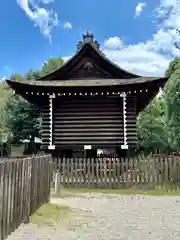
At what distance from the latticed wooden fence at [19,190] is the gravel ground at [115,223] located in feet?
0.93

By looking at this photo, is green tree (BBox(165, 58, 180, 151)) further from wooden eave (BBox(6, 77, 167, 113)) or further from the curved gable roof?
wooden eave (BBox(6, 77, 167, 113))

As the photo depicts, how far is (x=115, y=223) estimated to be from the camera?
7.78 meters

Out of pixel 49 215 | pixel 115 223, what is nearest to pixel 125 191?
pixel 49 215

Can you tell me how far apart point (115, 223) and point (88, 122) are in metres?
10.5

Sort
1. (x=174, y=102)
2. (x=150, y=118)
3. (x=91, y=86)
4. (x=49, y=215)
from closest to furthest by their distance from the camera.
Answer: (x=49, y=215) < (x=91, y=86) < (x=174, y=102) < (x=150, y=118)

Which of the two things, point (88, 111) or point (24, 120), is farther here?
point (24, 120)

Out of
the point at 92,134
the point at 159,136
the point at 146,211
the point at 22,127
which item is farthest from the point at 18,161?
the point at 159,136

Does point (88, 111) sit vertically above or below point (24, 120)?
below

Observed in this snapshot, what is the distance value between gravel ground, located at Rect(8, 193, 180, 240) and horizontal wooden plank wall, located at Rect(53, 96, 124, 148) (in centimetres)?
677

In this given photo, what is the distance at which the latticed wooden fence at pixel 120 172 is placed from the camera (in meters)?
15.2

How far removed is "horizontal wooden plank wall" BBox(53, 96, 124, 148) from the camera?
→ 1786 centimetres

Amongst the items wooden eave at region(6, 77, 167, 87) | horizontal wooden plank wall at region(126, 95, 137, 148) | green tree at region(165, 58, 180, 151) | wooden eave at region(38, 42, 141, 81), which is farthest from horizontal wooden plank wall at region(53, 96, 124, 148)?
green tree at region(165, 58, 180, 151)

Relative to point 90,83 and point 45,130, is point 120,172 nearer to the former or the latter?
point 45,130

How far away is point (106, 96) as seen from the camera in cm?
1812
